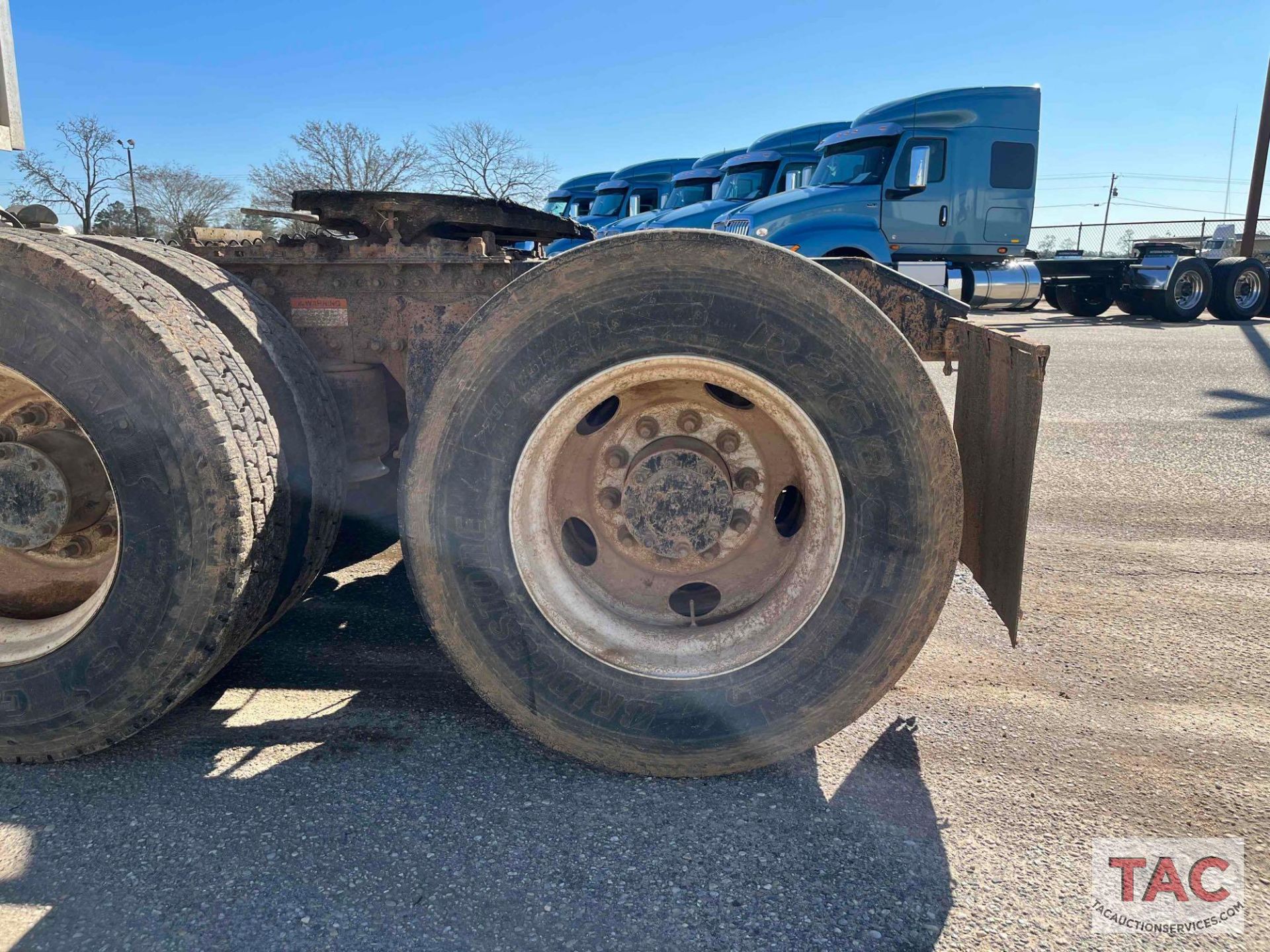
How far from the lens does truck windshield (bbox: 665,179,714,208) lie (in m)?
19.5

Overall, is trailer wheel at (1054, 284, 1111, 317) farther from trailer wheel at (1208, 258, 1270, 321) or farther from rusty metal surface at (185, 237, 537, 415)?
rusty metal surface at (185, 237, 537, 415)

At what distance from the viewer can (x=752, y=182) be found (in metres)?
16.9

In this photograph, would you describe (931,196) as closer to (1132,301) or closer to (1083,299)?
(1132,301)

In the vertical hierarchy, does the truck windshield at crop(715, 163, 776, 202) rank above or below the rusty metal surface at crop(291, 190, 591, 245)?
above

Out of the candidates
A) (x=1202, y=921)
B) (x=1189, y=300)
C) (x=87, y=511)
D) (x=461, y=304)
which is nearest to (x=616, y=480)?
(x=461, y=304)

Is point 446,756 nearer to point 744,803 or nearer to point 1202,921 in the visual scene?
point 744,803

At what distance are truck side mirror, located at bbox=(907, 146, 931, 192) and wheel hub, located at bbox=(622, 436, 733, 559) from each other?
12.8m

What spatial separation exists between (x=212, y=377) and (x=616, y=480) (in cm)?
109

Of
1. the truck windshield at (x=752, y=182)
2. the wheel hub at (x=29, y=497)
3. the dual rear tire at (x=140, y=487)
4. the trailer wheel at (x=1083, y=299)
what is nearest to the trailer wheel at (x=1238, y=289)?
the trailer wheel at (x=1083, y=299)

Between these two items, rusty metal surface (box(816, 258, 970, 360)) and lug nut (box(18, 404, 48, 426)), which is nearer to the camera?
lug nut (box(18, 404, 48, 426))

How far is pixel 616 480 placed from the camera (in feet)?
8.02

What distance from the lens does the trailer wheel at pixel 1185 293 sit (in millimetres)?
17734

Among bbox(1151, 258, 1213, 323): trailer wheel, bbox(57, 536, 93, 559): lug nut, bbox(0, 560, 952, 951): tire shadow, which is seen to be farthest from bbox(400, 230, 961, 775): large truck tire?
bbox(1151, 258, 1213, 323): trailer wheel

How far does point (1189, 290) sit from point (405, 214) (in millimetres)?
20248
